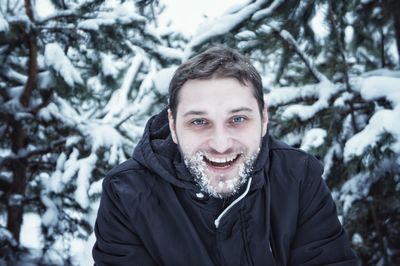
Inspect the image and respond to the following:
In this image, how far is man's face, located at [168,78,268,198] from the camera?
5.10 ft

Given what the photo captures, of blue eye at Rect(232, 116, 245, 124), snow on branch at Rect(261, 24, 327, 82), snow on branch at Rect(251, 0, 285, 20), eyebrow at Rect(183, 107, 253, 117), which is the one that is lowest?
blue eye at Rect(232, 116, 245, 124)

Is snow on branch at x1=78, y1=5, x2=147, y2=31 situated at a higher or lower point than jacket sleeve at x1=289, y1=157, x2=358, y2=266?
higher

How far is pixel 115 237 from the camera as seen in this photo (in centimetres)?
169

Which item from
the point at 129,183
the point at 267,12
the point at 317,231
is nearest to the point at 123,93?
the point at 267,12

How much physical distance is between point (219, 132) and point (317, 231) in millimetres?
686

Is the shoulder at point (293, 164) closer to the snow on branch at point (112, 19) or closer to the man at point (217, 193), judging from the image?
the man at point (217, 193)

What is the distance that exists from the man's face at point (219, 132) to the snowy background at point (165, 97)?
106 cm

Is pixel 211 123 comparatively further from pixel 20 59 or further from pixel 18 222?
pixel 20 59

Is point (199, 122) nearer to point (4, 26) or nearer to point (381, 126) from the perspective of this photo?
point (381, 126)

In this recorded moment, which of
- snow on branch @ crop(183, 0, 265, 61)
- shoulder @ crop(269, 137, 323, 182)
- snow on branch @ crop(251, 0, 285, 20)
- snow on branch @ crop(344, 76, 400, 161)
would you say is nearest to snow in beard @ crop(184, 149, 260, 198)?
shoulder @ crop(269, 137, 323, 182)

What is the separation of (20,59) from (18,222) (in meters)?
1.98

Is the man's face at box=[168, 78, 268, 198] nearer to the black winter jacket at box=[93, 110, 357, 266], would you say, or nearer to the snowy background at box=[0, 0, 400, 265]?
the black winter jacket at box=[93, 110, 357, 266]

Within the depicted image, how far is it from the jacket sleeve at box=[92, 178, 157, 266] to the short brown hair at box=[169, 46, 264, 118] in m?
0.50

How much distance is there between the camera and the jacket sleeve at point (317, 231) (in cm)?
165
